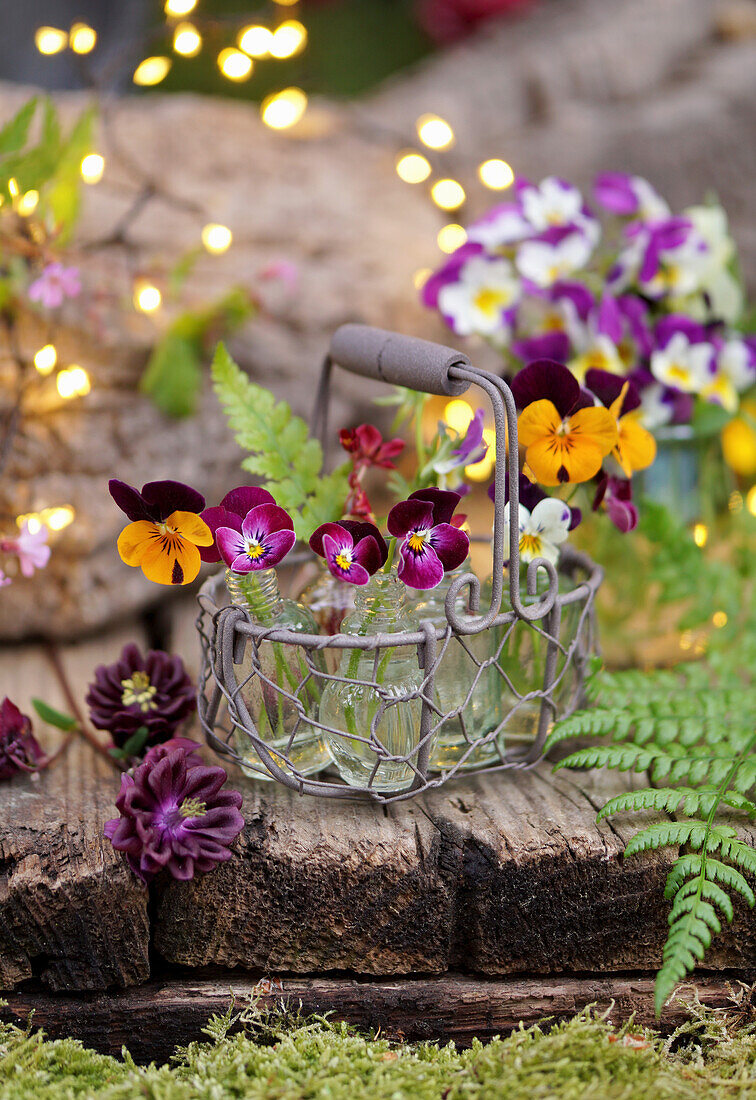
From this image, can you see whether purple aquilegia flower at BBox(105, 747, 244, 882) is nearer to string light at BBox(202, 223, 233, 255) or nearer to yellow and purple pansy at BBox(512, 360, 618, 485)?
yellow and purple pansy at BBox(512, 360, 618, 485)

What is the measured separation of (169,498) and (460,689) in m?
0.37

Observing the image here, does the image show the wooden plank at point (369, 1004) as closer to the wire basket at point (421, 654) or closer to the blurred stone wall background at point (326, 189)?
the wire basket at point (421, 654)

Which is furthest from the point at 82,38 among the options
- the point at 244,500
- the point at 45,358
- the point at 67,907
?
the point at 67,907

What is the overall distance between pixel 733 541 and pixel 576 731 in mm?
785

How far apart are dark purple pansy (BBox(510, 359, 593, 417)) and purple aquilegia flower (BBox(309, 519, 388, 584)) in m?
0.23

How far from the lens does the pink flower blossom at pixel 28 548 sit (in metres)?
1.16

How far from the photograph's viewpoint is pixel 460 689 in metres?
0.97

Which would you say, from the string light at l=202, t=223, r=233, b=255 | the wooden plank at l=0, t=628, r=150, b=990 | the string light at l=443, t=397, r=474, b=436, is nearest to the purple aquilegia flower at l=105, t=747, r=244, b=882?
the wooden plank at l=0, t=628, r=150, b=990

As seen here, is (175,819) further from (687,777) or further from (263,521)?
(687,777)

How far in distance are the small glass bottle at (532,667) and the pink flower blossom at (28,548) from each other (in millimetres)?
600

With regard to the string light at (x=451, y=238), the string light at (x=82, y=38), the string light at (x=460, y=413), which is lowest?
the string light at (x=460, y=413)

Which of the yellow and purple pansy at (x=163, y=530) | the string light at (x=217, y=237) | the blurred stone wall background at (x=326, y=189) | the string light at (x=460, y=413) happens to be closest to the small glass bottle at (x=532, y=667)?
the yellow and purple pansy at (x=163, y=530)

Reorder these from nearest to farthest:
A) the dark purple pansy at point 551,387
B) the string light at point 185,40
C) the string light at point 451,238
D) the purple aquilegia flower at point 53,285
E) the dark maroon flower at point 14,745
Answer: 1. the dark purple pansy at point 551,387
2. the dark maroon flower at point 14,745
3. the purple aquilegia flower at point 53,285
4. the string light at point 185,40
5. the string light at point 451,238

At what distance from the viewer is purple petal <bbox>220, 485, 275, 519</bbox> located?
0.90 metres
